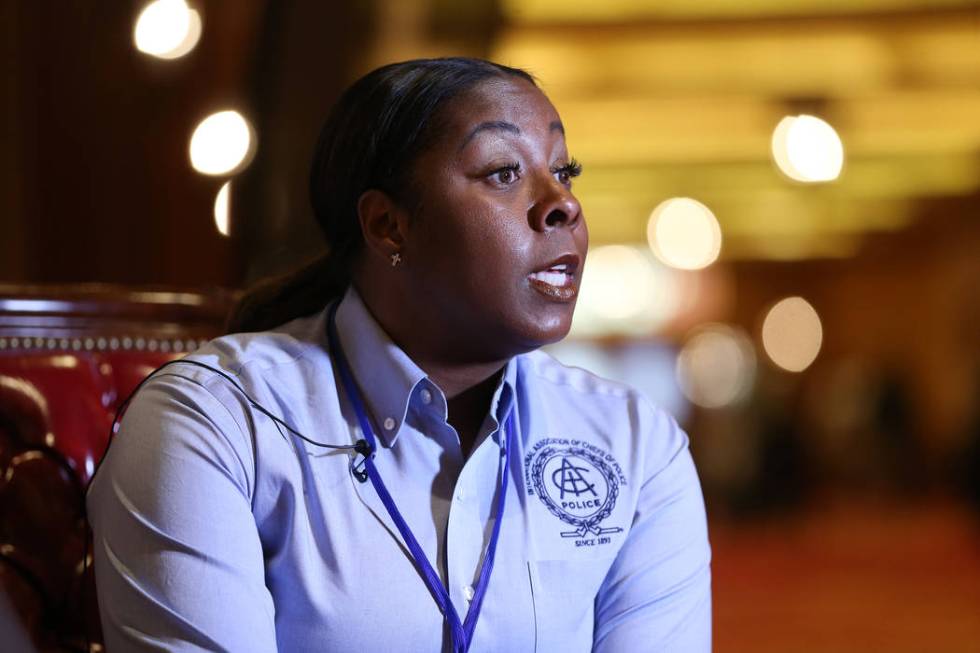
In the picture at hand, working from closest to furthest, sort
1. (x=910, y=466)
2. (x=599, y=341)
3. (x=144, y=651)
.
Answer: (x=144, y=651) < (x=910, y=466) < (x=599, y=341)

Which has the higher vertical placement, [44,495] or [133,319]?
[133,319]

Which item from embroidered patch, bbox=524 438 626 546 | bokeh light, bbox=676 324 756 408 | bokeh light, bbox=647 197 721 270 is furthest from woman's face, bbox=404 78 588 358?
bokeh light, bbox=676 324 756 408

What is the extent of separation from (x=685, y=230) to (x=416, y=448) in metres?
11.1

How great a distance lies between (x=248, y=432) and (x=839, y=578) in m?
6.53

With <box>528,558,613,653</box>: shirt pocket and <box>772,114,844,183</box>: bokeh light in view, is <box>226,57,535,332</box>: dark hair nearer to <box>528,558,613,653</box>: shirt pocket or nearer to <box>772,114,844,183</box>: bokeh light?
<box>528,558,613,653</box>: shirt pocket

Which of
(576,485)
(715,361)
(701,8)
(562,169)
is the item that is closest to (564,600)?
(576,485)

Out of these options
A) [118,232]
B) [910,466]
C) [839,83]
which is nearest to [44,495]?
[118,232]

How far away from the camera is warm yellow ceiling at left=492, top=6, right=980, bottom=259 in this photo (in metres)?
7.66

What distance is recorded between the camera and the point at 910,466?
13.5 metres

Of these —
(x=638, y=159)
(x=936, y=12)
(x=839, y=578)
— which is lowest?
(x=839, y=578)

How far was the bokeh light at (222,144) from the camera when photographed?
2984 millimetres

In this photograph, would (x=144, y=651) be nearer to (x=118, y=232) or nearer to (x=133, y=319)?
(x=133, y=319)

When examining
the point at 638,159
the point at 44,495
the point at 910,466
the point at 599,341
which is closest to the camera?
the point at 44,495

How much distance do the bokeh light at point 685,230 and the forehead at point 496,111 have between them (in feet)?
35.3
